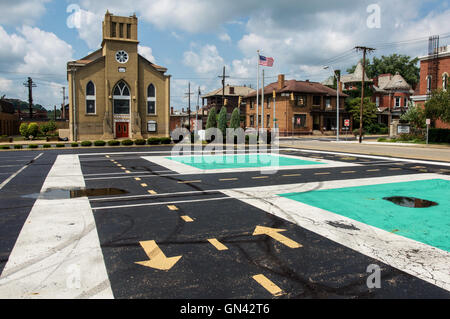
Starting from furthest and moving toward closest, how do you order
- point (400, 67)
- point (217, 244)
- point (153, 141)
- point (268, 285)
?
point (400, 67) < point (153, 141) < point (217, 244) < point (268, 285)

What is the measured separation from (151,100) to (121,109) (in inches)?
175

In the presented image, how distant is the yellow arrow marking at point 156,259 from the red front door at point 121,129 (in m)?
44.2

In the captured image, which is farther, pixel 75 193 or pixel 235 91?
pixel 235 91

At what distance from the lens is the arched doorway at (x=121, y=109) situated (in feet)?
156

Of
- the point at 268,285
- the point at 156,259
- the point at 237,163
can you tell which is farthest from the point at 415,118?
the point at 156,259

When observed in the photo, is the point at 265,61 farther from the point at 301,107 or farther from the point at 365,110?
the point at 365,110

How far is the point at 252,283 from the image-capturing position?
4.76 metres

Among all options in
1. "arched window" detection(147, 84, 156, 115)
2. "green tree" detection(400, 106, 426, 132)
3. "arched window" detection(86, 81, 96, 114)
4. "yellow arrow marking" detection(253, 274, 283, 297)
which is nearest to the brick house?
"green tree" detection(400, 106, 426, 132)

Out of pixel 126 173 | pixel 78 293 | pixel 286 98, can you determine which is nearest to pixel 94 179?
pixel 126 173

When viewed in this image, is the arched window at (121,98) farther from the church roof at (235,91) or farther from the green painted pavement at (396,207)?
the green painted pavement at (396,207)

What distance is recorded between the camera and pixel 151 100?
49.6 metres

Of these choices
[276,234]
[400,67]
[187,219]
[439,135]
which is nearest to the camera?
[276,234]

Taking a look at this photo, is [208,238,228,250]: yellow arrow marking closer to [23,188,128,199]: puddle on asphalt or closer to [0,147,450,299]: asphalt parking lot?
[0,147,450,299]: asphalt parking lot

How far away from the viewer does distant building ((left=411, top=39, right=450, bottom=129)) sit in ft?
146
